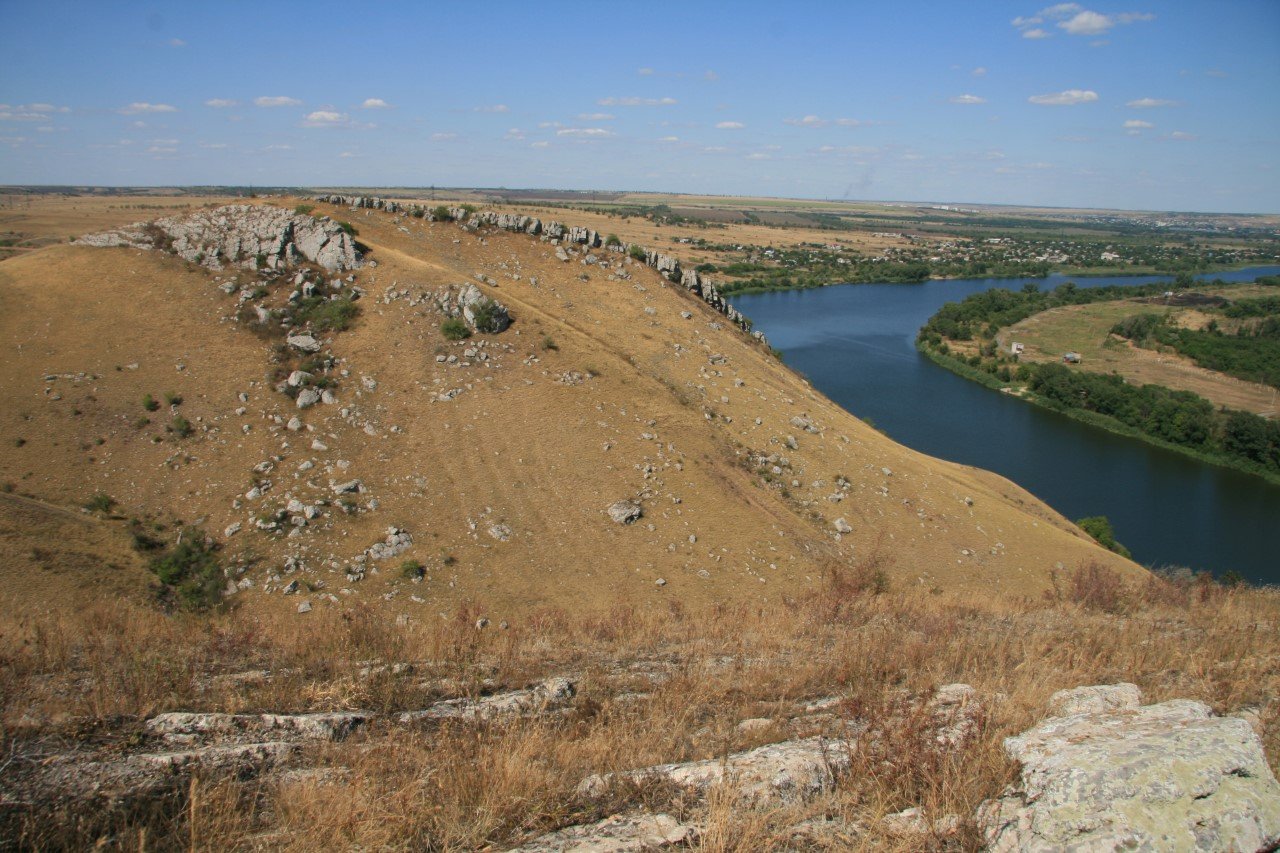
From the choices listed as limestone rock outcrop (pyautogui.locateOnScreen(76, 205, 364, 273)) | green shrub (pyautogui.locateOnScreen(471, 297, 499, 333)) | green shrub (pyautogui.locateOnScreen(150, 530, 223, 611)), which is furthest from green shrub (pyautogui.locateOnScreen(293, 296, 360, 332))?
green shrub (pyautogui.locateOnScreen(150, 530, 223, 611))

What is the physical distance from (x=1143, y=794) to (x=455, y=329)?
67.6 feet

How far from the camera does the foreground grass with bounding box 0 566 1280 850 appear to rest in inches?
127

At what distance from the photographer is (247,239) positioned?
2409cm

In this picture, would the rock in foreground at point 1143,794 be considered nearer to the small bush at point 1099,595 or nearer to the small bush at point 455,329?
the small bush at point 1099,595

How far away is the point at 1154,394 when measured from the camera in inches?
2034

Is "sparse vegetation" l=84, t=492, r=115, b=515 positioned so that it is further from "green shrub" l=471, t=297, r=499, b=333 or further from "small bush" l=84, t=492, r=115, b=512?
"green shrub" l=471, t=297, r=499, b=333

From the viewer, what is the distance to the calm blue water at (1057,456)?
34.1 metres

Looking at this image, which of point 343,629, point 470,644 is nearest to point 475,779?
point 470,644

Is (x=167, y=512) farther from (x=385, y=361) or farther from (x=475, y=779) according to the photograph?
(x=475, y=779)

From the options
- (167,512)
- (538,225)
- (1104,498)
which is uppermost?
(538,225)

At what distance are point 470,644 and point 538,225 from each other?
25.3 m

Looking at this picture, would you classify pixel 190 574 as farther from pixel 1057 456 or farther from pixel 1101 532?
pixel 1057 456

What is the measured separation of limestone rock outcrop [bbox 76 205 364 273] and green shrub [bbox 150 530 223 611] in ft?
39.5

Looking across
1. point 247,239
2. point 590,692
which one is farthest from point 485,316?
point 590,692
